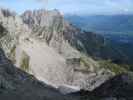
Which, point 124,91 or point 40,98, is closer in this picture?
point 40,98

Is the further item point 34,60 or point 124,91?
point 34,60

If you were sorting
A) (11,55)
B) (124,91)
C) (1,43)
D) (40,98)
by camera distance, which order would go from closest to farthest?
(40,98)
(124,91)
(1,43)
(11,55)

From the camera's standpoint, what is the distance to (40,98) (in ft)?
136

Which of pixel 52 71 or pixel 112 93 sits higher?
pixel 112 93

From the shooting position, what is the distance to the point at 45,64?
645 ft

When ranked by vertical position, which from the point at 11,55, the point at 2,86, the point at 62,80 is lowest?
the point at 62,80

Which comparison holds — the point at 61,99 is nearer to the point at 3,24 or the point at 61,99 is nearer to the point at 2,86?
the point at 2,86

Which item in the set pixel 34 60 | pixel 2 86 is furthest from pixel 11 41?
pixel 2 86

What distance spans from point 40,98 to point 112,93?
33.4 feet

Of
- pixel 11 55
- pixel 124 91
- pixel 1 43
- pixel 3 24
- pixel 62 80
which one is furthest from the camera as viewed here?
pixel 62 80

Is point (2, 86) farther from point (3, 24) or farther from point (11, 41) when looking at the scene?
point (3, 24)

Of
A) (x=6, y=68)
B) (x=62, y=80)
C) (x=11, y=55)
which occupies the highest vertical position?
(x=6, y=68)

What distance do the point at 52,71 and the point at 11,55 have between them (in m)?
43.6

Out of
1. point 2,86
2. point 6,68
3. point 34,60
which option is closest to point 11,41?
point 34,60
